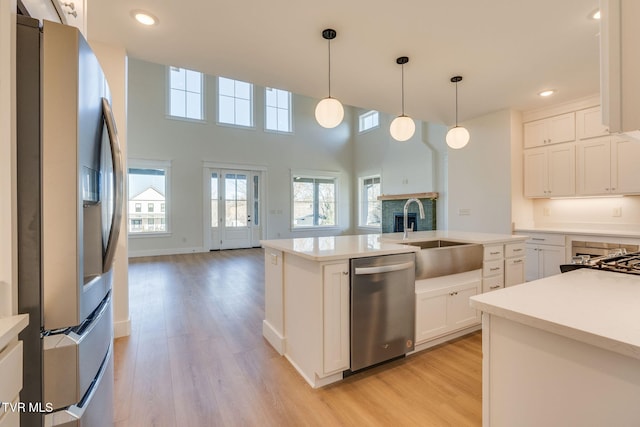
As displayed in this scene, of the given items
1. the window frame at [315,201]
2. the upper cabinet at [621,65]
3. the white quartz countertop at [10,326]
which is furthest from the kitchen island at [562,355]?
the window frame at [315,201]

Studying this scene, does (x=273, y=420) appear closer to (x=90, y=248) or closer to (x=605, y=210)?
(x=90, y=248)

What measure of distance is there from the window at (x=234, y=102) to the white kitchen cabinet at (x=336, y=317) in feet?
23.1

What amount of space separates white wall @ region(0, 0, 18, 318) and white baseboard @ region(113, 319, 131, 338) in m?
2.06

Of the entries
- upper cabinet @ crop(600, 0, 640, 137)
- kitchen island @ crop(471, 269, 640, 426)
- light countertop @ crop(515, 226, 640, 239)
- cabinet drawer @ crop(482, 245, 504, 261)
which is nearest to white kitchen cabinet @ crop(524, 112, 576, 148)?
light countertop @ crop(515, 226, 640, 239)

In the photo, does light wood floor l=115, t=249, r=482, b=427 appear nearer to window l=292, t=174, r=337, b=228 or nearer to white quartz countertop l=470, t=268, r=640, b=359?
white quartz countertop l=470, t=268, r=640, b=359

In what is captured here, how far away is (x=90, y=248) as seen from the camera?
0.99 metres

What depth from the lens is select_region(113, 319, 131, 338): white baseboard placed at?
2.46m

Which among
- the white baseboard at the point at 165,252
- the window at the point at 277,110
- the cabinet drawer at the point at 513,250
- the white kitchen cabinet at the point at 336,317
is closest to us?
the white kitchen cabinet at the point at 336,317

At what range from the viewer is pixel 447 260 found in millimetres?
2248

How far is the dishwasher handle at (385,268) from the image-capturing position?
5.98 ft

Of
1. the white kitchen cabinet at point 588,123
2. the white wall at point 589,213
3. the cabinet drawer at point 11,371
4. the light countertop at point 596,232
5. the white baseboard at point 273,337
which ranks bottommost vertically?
the white baseboard at point 273,337

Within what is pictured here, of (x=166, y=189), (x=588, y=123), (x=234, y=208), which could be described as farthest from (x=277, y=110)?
(x=588, y=123)

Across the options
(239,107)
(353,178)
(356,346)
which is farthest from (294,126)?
(356,346)

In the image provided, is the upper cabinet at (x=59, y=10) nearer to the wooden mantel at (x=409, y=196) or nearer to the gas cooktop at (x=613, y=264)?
the gas cooktop at (x=613, y=264)
